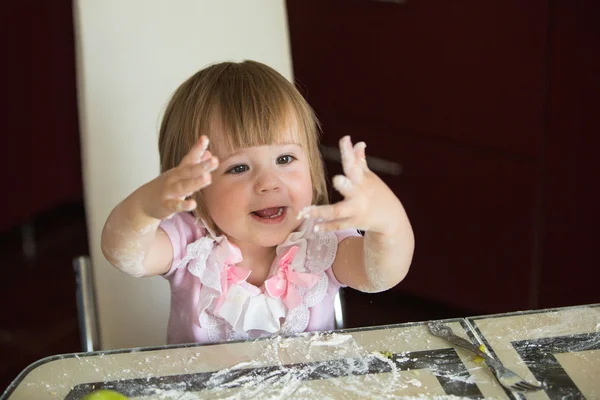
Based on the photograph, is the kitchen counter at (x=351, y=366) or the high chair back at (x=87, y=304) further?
the high chair back at (x=87, y=304)

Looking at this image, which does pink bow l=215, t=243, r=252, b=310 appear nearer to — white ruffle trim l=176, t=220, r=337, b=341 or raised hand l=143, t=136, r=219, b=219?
white ruffle trim l=176, t=220, r=337, b=341

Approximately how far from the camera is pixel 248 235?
4.03 ft

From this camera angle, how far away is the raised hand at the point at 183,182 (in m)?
0.99

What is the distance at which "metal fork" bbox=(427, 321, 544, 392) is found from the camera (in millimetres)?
972

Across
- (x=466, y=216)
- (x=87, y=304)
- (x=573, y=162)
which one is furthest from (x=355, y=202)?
(x=466, y=216)

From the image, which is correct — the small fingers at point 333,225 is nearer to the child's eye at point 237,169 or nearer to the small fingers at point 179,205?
the small fingers at point 179,205

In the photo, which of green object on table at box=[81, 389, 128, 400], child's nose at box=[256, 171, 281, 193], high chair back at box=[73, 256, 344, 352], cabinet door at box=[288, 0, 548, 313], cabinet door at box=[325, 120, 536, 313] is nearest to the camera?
green object on table at box=[81, 389, 128, 400]

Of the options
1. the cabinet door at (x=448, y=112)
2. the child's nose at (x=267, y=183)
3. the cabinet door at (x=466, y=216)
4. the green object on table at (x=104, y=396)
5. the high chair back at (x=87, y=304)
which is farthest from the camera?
the cabinet door at (x=466, y=216)

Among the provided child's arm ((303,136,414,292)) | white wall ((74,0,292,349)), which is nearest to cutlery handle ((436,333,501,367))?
child's arm ((303,136,414,292))

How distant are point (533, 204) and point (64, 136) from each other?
4.34 feet

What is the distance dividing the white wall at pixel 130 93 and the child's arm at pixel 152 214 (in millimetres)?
183

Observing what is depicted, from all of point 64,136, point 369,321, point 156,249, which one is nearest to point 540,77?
point 369,321

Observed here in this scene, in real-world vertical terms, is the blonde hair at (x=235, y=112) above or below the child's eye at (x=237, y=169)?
above

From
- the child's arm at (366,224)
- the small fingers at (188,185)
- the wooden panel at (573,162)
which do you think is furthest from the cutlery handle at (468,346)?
the wooden panel at (573,162)
